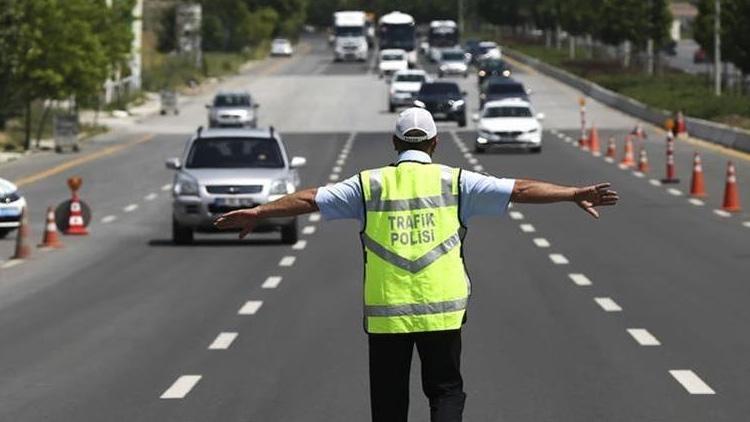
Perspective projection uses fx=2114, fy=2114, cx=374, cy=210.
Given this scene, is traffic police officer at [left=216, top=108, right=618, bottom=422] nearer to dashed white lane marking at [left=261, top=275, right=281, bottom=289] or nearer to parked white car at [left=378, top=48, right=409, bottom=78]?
dashed white lane marking at [left=261, top=275, right=281, bottom=289]

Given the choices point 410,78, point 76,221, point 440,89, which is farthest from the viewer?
point 410,78

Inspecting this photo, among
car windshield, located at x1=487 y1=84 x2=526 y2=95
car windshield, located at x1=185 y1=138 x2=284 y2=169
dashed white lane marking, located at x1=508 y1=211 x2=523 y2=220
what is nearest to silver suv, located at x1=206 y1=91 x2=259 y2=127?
car windshield, located at x1=487 y1=84 x2=526 y2=95

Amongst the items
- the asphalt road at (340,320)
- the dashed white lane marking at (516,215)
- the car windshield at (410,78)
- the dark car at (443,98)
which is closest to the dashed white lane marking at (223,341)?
the asphalt road at (340,320)

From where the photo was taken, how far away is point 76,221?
30.4 metres

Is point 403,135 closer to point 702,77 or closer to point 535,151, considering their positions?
point 535,151

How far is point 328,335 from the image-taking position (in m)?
17.3

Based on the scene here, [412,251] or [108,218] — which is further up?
[412,251]

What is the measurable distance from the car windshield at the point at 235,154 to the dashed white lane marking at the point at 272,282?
5439mm

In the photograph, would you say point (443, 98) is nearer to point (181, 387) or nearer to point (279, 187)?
point (279, 187)

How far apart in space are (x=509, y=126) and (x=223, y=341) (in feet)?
120

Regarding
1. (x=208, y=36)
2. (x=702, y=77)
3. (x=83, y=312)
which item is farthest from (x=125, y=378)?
(x=208, y=36)


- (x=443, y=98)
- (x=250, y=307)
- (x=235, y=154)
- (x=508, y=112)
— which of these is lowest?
(x=443, y=98)

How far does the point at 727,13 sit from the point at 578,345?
56.0m

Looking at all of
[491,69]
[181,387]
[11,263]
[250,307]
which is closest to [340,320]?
[250,307]
